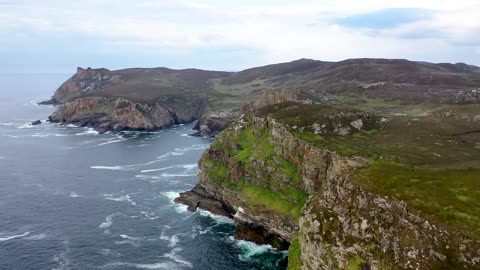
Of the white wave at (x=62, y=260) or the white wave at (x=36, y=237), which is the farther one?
the white wave at (x=36, y=237)

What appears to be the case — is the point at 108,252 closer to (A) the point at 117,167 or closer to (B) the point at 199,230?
(B) the point at 199,230

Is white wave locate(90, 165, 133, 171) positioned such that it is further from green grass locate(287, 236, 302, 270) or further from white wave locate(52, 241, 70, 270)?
green grass locate(287, 236, 302, 270)

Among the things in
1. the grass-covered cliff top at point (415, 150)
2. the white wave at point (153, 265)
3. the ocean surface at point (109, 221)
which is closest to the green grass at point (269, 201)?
the ocean surface at point (109, 221)

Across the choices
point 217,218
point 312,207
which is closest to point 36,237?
point 217,218

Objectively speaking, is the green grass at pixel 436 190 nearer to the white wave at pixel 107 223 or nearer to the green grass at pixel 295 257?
the green grass at pixel 295 257

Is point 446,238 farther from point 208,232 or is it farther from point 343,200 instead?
point 208,232

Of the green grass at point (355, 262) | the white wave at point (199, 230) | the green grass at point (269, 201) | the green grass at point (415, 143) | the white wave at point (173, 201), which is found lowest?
the white wave at point (199, 230)
